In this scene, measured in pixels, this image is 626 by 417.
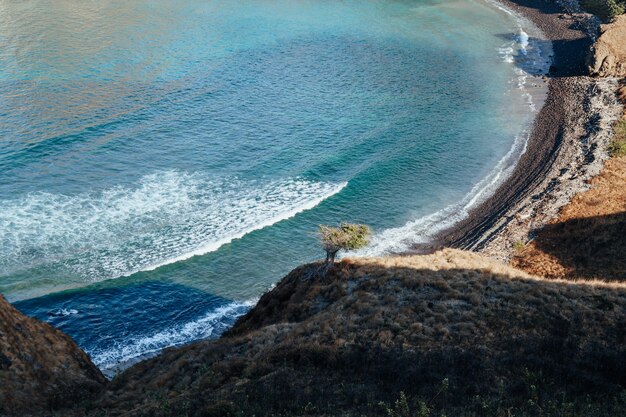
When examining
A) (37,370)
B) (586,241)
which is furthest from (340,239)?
(586,241)

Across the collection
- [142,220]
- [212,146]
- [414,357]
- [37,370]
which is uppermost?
[414,357]

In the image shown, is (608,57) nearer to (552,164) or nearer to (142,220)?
(552,164)

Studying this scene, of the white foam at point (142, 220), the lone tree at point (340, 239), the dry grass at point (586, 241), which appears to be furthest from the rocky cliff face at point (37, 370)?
the dry grass at point (586, 241)

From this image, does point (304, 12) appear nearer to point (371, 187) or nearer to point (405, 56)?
point (405, 56)

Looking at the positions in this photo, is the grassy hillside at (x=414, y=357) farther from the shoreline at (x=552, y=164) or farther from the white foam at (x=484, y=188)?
the shoreline at (x=552, y=164)

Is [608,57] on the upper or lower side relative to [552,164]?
upper

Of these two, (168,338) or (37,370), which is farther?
(168,338)

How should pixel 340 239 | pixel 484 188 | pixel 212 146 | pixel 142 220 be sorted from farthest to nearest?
1. pixel 212 146
2. pixel 484 188
3. pixel 142 220
4. pixel 340 239
